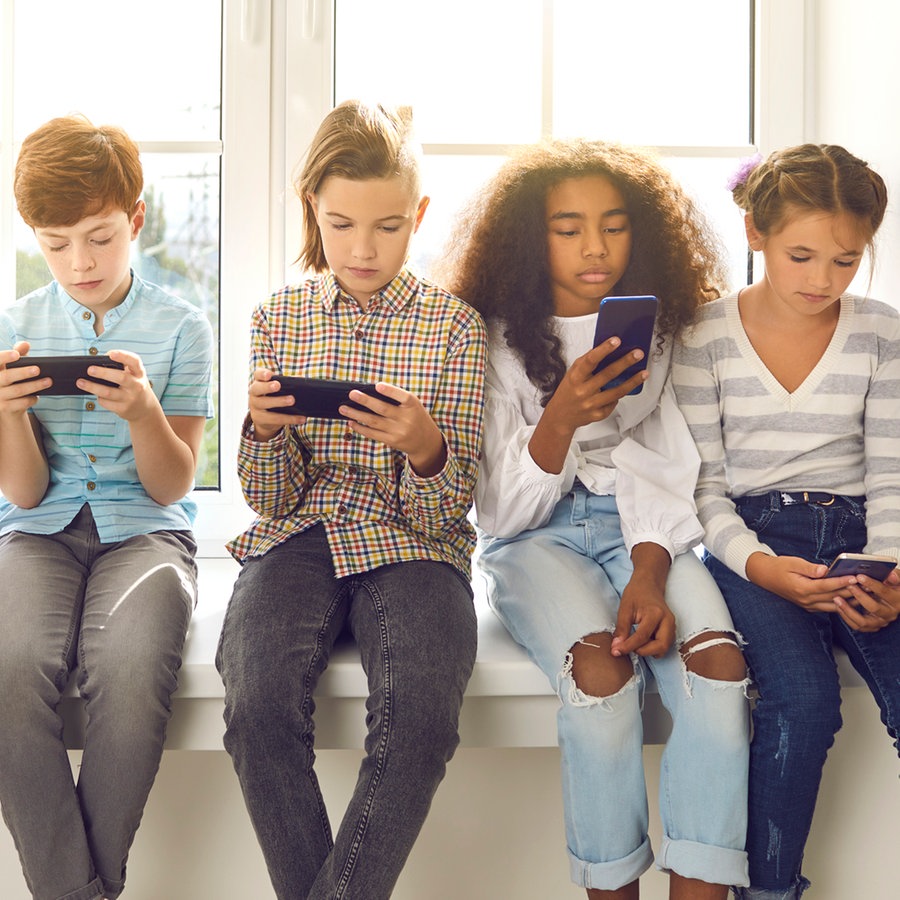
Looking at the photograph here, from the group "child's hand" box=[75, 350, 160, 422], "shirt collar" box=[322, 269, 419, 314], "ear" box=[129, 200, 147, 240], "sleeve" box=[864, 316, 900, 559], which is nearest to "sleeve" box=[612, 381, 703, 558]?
"sleeve" box=[864, 316, 900, 559]

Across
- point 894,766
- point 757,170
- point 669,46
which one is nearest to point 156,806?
point 894,766

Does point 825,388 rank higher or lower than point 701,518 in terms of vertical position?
higher

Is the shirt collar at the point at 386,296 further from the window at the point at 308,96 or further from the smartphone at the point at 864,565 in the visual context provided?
the smartphone at the point at 864,565

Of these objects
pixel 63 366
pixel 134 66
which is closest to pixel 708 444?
pixel 63 366

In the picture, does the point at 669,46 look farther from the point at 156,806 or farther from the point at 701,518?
the point at 156,806

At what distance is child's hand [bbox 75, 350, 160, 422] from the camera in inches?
48.6

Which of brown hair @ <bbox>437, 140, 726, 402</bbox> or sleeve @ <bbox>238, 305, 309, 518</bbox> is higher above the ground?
brown hair @ <bbox>437, 140, 726, 402</bbox>

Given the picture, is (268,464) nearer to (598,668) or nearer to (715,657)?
(598,668)

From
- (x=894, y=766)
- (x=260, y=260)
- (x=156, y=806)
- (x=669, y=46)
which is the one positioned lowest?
(x=156, y=806)

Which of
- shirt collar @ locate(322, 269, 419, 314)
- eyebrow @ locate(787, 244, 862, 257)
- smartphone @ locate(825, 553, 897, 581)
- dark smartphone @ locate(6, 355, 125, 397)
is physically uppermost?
eyebrow @ locate(787, 244, 862, 257)

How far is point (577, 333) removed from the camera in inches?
56.2

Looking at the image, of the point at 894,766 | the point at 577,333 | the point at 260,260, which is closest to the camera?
the point at 894,766

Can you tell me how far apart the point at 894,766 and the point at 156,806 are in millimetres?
967

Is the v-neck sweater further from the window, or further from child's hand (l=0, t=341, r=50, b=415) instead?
child's hand (l=0, t=341, r=50, b=415)
